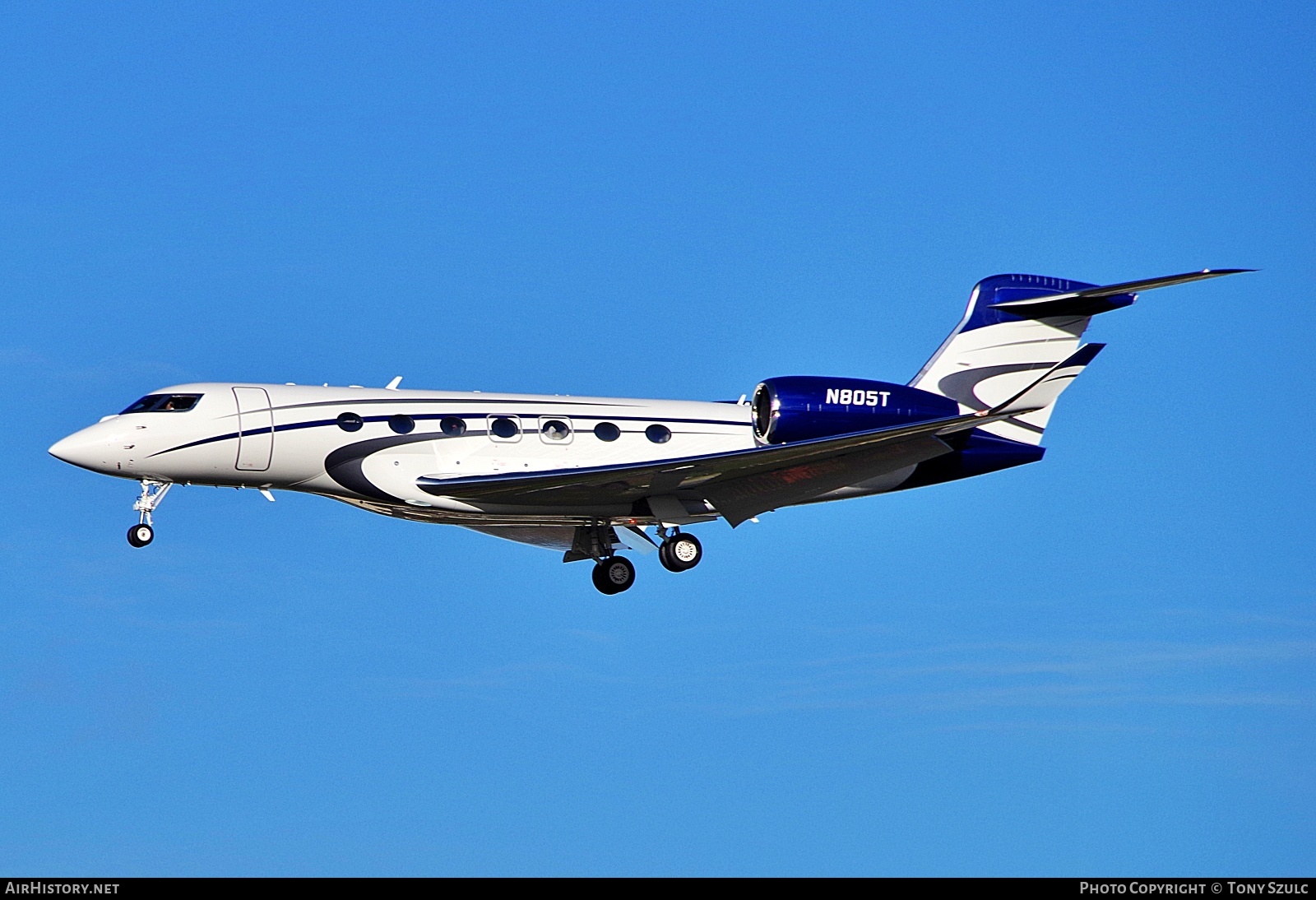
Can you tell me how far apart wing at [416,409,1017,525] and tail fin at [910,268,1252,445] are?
147 cm

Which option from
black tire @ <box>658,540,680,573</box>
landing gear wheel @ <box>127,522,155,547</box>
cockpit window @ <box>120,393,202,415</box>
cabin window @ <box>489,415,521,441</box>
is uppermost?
cabin window @ <box>489,415,521,441</box>

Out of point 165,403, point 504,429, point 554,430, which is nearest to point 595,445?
point 554,430

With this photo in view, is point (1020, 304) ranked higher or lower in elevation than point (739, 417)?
higher

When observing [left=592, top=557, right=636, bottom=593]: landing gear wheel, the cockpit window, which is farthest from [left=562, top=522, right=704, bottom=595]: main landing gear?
the cockpit window

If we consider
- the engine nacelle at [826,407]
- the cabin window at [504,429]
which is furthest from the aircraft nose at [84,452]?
the engine nacelle at [826,407]

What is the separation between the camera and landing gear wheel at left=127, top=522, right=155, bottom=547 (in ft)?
75.9

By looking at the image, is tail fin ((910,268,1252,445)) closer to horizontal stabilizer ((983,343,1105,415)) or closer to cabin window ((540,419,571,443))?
horizontal stabilizer ((983,343,1105,415))

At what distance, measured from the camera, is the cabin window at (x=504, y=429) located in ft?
78.6

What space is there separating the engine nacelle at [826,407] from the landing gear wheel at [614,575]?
331 cm

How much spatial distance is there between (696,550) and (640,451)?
5.96 feet

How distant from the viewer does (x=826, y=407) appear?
23.8 metres
